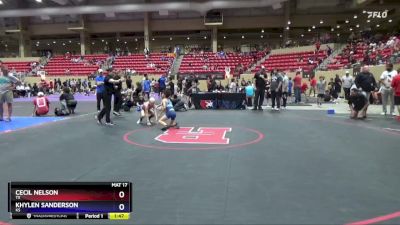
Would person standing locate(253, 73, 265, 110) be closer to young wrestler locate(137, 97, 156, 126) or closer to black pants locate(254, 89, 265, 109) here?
black pants locate(254, 89, 265, 109)

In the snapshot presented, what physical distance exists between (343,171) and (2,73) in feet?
33.8

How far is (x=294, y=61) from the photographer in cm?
3216

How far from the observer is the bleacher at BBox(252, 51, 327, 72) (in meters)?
29.7

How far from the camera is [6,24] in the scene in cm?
4403

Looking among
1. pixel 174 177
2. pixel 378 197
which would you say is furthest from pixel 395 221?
pixel 174 177

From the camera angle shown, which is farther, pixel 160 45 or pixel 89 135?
pixel 160 45

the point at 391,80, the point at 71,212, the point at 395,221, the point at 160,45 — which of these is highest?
the point at 160,45

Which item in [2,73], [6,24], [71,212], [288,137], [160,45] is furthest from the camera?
[160,45]

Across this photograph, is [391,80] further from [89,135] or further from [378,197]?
[89,135]

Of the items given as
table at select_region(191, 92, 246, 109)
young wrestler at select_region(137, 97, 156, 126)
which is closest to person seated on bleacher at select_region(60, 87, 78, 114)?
young wrestler at select_region(137, 97, 156, 126)

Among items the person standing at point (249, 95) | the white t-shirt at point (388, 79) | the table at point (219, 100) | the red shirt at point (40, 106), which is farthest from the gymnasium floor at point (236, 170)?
the person standing at point (249, 95)

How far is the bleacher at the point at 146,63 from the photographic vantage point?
37.1 m
